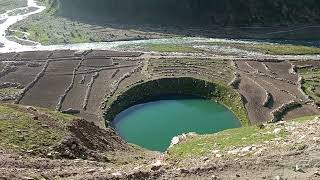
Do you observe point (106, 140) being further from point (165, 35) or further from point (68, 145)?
point (165, 35)

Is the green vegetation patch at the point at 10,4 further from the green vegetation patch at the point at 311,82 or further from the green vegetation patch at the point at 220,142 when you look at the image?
the green vegetation patch at the point at 220,142

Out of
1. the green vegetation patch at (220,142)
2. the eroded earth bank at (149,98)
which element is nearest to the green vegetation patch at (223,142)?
the green vegetation patch at (220,142)

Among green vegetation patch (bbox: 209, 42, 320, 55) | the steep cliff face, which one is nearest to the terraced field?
green vegetation patch (bbox: 209, 42, 320, 55)

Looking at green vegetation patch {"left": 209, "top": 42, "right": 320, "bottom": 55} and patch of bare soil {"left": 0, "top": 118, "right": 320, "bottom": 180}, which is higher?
patch of bare soil {"left": 0, "top": 118, "right": 320, "bottom": 180}

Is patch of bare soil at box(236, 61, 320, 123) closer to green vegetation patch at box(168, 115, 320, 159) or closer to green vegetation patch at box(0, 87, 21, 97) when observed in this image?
green vegetation patch at box(168, 115, 320, 159)

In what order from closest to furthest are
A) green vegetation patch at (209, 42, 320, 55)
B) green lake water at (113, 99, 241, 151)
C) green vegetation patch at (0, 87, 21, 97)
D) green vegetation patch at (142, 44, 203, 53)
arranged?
green lake water at (113, 99, 241, 151), green vegetation patch at (0, 87, 21, 97), green vegetation patch at (209, 42, 320, 55), green vegetation patch at (142, 44, 203, 53)

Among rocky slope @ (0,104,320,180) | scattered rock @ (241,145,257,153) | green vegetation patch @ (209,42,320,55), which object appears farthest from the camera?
green vegetation patch @ (209,42,320,55)
